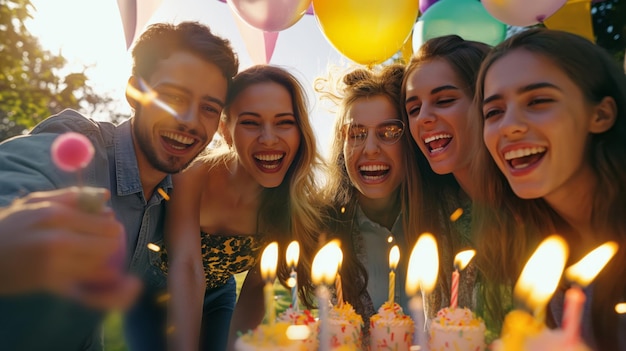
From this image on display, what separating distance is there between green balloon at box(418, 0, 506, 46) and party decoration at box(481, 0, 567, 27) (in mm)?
300

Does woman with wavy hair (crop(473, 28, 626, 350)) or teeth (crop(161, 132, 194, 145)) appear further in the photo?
teeth (crop(161, 132, 194, 145))

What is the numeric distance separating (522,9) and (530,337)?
8.59 ft

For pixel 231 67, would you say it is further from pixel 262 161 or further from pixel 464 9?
pixel 464 9

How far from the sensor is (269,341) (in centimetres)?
185

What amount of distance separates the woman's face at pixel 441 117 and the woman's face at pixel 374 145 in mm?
207

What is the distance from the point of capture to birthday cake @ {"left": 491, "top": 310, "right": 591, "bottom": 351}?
3.48ft

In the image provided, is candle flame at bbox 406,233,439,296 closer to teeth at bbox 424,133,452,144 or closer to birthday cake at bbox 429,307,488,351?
birthday cake at bbox 429,307,488,351

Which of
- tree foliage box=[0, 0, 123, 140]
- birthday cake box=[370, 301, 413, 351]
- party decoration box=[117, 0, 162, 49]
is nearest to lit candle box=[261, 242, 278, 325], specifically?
birthday cake box=[370, 301, 413, 351]

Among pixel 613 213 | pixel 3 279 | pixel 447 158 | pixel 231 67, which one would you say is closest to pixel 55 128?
pixel 231 67

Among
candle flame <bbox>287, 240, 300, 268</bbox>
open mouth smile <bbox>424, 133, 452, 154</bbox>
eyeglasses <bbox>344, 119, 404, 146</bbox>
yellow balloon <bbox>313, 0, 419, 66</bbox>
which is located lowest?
candle flame <bbox>287, 240, 300, 268</bbox>

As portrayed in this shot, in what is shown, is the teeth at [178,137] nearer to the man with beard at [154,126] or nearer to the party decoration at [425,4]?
the man with beard at [154,126]

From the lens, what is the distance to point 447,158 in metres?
2.92

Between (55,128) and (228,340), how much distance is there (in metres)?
2.16

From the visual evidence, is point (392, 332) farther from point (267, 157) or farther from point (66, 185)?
point (66, 185)
